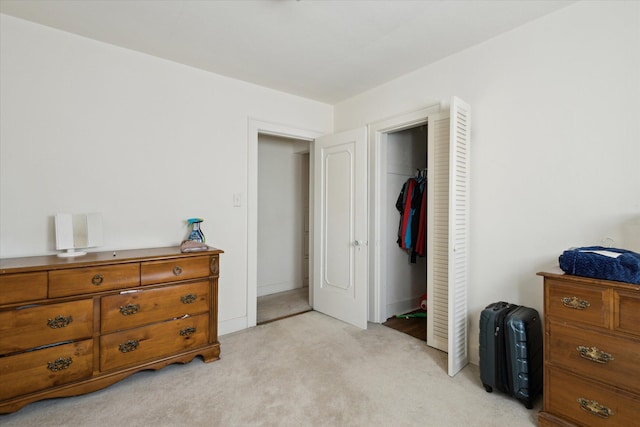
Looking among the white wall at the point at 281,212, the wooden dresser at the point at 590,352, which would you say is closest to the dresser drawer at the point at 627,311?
the wooden dresser at the point at 590,352

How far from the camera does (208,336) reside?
2465 mm

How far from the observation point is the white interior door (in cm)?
318

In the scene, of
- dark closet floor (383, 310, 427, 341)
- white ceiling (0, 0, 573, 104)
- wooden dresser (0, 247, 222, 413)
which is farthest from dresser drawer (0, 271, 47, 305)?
dark closet floor (383, 310, 427, 341)

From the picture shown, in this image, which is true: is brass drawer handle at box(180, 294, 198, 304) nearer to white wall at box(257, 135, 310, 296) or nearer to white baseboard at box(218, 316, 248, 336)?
white baseboard at box(218, 316, 248, 336)

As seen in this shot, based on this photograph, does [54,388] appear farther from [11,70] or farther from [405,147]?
[405,147]

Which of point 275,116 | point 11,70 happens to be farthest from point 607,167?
point 11,70

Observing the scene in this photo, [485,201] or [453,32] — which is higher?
[453,32]

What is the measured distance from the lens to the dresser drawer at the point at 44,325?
68.7 inches

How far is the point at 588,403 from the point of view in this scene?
154 centimetres

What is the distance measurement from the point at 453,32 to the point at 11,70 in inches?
125

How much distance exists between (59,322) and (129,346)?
45 cm

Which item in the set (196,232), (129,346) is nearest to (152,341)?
(129,346)

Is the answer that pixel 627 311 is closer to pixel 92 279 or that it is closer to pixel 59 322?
pixel 92 279

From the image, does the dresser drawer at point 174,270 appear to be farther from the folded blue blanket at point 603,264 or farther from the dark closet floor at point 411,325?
the folded blue blanket at point 603,264
